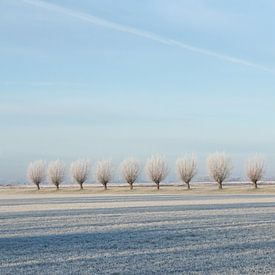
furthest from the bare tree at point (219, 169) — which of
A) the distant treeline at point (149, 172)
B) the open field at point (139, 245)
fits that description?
the open field at point (139, 245)

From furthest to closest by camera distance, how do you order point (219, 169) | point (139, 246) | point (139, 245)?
point (219, 169) → point (139, 245) → point (139, 246)

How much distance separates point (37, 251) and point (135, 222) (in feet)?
34.1

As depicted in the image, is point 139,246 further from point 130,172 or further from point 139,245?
point 130,172

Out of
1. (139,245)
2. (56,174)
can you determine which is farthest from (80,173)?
(139,245)

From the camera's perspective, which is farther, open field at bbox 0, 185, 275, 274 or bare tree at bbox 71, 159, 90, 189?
bare tree at bbox 71, 159, 90, 189

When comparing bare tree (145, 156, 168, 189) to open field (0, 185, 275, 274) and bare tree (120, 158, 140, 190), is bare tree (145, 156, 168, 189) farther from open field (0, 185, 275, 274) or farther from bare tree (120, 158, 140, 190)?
open field (0, 185, 275, 274)

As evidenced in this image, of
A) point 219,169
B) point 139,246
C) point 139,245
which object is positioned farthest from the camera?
point 219,169

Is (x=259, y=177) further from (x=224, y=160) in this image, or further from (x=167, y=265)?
(x=167, y=265)

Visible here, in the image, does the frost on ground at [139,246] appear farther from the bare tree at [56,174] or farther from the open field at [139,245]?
the bare tree at [56,174]

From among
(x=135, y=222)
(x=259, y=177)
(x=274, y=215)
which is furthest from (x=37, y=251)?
(x=259, y=177)

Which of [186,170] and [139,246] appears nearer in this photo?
[139,246]

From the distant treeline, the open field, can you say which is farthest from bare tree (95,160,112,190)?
the open field

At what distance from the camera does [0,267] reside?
15516 mm

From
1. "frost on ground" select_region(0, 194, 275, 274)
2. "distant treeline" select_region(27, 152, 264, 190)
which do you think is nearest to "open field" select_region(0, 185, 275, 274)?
"frost on ground" select_region(0, 194, 275, 274)
